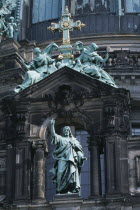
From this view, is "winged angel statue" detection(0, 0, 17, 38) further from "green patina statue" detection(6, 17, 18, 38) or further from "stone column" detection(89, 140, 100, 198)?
"stone column" detection(89, 140, 100, 198)

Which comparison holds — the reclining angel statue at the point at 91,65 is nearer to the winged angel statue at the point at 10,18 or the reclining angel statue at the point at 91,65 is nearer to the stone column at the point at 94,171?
the stone column at the point at 94,171

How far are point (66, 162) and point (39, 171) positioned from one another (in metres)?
A: 1.05

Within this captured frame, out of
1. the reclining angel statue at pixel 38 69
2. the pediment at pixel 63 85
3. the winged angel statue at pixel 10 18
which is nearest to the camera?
the pediment at pixel 63 85

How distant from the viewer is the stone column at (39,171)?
20766 millimetres

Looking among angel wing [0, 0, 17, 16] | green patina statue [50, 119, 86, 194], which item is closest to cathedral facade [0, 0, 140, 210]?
green patina statue [50, 119, 86, 194]

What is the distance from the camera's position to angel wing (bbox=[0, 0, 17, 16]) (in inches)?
1286

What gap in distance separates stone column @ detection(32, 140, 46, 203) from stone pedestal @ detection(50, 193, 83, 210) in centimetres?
65

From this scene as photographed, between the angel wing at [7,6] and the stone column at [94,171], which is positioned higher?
the angel wing at [7,6]

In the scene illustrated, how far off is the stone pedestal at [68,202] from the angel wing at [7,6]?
13978 mm

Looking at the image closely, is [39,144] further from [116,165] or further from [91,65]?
[91,65]

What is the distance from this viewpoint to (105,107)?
→ 21.6 metres

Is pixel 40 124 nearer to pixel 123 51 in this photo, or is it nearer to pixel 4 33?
pixel 123 51

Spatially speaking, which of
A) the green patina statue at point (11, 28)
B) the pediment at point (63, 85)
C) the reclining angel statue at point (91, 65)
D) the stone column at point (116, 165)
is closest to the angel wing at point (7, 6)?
the green patina statue at point (11, 28)

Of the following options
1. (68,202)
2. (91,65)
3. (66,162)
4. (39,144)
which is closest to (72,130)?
(39,144)
